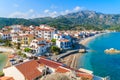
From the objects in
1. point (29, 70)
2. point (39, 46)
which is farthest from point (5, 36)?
point (29, 70)

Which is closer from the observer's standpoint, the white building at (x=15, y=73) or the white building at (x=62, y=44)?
the white building at (x=15, y=73)

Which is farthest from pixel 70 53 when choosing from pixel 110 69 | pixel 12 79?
pixel 12 79

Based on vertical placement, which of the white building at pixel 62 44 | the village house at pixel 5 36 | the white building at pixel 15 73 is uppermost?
the village house at pixel 5 36

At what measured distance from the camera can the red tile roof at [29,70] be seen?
22953mm

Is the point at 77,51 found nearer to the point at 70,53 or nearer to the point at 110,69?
the point at 70,53

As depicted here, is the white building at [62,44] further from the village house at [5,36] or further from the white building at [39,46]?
the village house at [5,36]

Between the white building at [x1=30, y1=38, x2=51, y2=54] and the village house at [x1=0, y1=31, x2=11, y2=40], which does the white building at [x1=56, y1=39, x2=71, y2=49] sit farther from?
the village house at [x1=0, y1=31, x2=11, y2=40]

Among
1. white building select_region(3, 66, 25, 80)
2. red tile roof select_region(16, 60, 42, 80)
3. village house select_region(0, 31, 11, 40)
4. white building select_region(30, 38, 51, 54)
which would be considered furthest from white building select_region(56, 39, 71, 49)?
white building select_region(3, 66, 25, 80)

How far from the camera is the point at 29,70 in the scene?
2422 centimetres

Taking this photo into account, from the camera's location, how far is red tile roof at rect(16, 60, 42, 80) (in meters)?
23.0

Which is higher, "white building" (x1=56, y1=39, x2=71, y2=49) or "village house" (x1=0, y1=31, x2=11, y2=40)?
"village house" (x1=0, y1=31, x2=11, y2=40)

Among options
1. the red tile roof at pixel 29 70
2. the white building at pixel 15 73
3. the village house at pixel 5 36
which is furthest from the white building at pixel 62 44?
the white building at pixel 15 73

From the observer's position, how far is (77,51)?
54844 millimetres

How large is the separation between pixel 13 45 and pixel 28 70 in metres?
29.8
